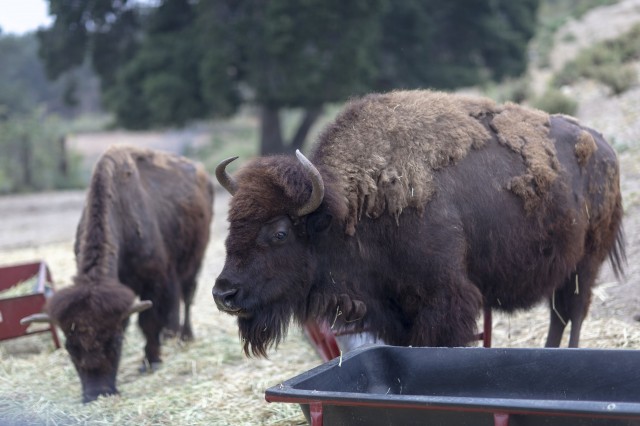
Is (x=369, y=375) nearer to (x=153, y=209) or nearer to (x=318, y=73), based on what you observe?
(x=153, y=209)

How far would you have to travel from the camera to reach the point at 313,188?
471 cm

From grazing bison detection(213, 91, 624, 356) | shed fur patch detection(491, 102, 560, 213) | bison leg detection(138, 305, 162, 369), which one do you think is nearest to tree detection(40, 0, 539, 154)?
bison leg detection(138, 305, 162, 369)

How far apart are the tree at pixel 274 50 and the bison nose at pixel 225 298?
16.5 m

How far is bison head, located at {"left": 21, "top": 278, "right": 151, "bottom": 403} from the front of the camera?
6.38 metres

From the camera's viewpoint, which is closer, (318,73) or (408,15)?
(318,73)

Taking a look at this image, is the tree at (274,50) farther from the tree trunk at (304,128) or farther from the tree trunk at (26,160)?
the tree trunk at (26,160)

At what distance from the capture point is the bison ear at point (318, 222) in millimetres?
4879

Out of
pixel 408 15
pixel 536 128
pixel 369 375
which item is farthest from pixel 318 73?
pixel 369 375

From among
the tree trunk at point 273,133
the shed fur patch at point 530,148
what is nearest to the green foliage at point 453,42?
the tree trunk at point 273,133

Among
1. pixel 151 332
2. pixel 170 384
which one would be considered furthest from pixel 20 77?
pixel 170 384

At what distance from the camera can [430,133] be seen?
533 centimetres

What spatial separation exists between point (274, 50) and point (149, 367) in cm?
1418

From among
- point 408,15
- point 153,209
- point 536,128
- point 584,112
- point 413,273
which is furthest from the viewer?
point 408,15

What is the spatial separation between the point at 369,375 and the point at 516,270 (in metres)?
1.50
